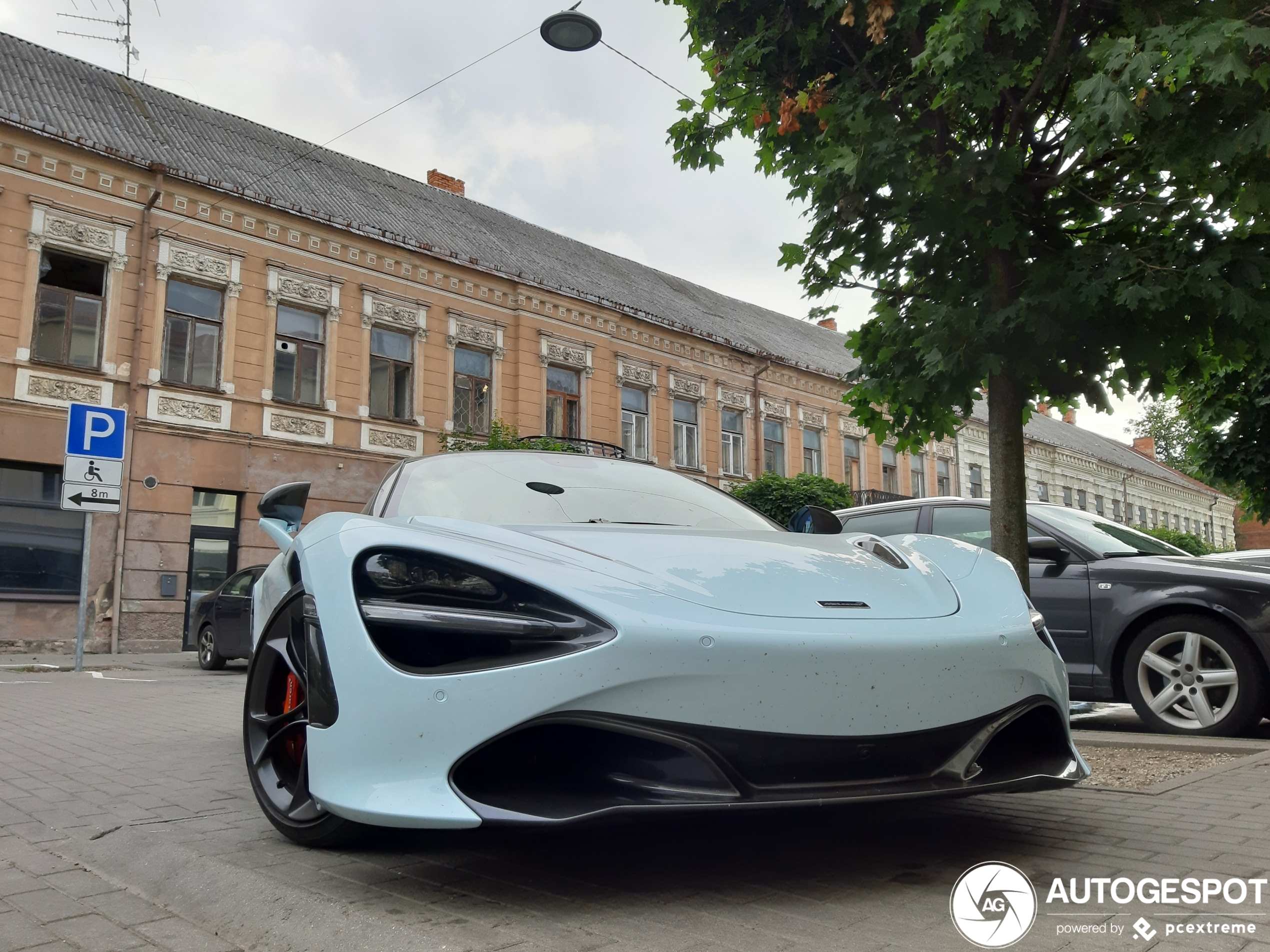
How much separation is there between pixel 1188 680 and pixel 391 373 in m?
18.0

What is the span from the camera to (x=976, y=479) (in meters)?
41.8

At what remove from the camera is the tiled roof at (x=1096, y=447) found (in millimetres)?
48531

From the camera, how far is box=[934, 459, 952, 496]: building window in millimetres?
39656

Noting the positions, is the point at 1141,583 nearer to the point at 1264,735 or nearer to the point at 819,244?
the point at 1264,735

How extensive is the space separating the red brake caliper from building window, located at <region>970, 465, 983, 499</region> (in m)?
40.5

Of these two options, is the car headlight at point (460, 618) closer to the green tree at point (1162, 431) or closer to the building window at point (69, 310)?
the building window at point (69, 310)

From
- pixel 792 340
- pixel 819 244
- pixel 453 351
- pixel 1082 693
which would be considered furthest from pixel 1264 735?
pixel 792 340

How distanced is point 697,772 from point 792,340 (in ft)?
115

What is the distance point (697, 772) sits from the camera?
2.37 m

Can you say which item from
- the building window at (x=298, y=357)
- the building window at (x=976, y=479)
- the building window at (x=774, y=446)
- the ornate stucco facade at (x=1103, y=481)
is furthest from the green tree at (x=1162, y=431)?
the building window at (x=298, y=357)

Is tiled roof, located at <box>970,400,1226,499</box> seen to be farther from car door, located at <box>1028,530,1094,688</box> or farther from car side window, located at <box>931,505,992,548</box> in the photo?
car door, located at <box>1028,530,1094,688</box>

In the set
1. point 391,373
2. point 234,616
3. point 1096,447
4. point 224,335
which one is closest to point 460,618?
point 234,616

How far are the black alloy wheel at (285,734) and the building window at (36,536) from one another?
14411 millimetres

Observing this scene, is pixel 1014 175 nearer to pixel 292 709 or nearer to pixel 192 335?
pixel 292 709
